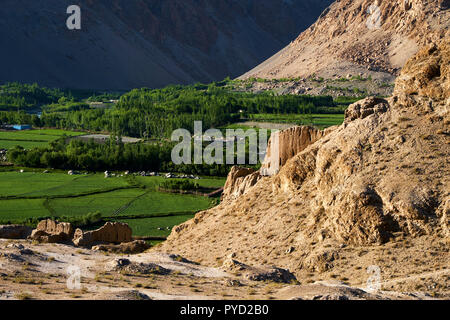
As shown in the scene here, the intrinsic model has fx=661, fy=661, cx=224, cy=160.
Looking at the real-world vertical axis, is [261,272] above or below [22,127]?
below

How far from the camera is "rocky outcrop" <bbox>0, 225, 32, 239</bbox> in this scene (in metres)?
28.5

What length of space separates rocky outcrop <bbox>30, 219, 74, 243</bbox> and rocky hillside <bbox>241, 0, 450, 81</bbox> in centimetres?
11577

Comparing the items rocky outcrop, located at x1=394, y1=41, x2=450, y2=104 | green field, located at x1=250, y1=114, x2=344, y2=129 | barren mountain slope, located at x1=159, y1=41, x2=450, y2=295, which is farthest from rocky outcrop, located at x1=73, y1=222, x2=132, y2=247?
green field, located at x1=250, y1=114, x2=344, y2=129

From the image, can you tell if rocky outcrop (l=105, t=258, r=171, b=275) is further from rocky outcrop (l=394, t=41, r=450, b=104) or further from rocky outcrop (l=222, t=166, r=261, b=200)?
rocky outcrop (l=394, t=41, r=450, b=104)

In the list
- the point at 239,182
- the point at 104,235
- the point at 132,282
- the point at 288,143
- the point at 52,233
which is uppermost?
the point at 288,143

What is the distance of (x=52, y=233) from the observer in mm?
28812

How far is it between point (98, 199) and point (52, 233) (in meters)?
29.9

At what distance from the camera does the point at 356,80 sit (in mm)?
145625

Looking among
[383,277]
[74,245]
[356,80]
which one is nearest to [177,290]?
[383,277]

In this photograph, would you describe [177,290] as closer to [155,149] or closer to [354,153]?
[354,153]

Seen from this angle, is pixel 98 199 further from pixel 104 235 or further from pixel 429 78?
pixel 429 78

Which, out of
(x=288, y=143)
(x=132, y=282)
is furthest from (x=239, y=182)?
(x=132, y=282)

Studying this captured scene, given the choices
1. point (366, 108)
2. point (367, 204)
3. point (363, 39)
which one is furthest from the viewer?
point (363, 39)

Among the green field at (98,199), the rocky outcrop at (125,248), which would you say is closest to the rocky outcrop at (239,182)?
the rocky outcrop at (125,248)
